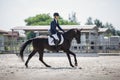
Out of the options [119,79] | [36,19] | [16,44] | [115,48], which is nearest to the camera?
[119,79]

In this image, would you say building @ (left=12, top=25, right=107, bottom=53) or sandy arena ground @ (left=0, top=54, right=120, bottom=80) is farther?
building @ (left=12, top=25, right=107, bottom=53)

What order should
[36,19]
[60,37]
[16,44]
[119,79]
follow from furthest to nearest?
[36,19]
[16,44]
[60,37]
[119,79]

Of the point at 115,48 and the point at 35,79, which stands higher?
the point at 35,79

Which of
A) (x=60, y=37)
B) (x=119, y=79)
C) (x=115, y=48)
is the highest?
(x=60, y=37)

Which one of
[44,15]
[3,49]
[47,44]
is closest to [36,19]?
[44,15]

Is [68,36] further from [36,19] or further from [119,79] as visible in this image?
[36,19]

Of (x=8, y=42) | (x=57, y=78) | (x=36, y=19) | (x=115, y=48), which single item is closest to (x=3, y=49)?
(x=8, y=42)

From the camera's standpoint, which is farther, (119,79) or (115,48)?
(115,48)

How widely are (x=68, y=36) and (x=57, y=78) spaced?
442cm

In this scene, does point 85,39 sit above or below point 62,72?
→ below

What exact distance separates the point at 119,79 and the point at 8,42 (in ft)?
72.3

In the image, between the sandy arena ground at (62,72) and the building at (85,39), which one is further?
the building at (85,39)

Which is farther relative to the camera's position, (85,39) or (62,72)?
(85,39)

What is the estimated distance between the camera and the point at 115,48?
102 ft
